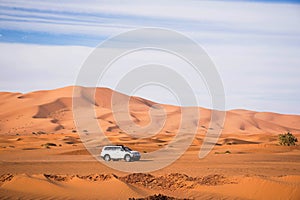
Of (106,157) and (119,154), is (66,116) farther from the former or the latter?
(119,154)

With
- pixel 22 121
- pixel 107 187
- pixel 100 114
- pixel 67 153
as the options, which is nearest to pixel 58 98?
pixel 100 114

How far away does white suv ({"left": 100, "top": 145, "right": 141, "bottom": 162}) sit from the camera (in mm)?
37531

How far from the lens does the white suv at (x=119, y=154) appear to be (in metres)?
37.5

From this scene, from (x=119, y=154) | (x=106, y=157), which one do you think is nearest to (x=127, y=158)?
(x=119, y=154)

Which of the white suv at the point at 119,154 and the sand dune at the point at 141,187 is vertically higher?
the sand dune at the point at 141,187

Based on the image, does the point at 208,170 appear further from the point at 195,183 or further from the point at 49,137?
the point at 49,137

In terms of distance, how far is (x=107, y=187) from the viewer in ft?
66.2

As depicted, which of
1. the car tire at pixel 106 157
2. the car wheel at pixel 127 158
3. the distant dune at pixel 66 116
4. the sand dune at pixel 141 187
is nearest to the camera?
the sand dune at pixel 141 187

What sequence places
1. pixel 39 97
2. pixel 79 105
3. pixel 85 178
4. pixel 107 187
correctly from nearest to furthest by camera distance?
pixel 107 187
pixel 85 178
pixel 79 105
pixel 39 97

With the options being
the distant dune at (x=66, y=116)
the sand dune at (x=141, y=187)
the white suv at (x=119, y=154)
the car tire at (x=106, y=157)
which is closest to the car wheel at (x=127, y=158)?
the white suv at (x=119, y=154)

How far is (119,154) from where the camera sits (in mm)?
37938

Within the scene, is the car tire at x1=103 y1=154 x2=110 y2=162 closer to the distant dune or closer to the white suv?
the white suv

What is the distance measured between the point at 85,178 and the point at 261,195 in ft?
25.7

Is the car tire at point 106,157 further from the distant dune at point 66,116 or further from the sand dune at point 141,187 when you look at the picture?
the distant dune at point 66,116
